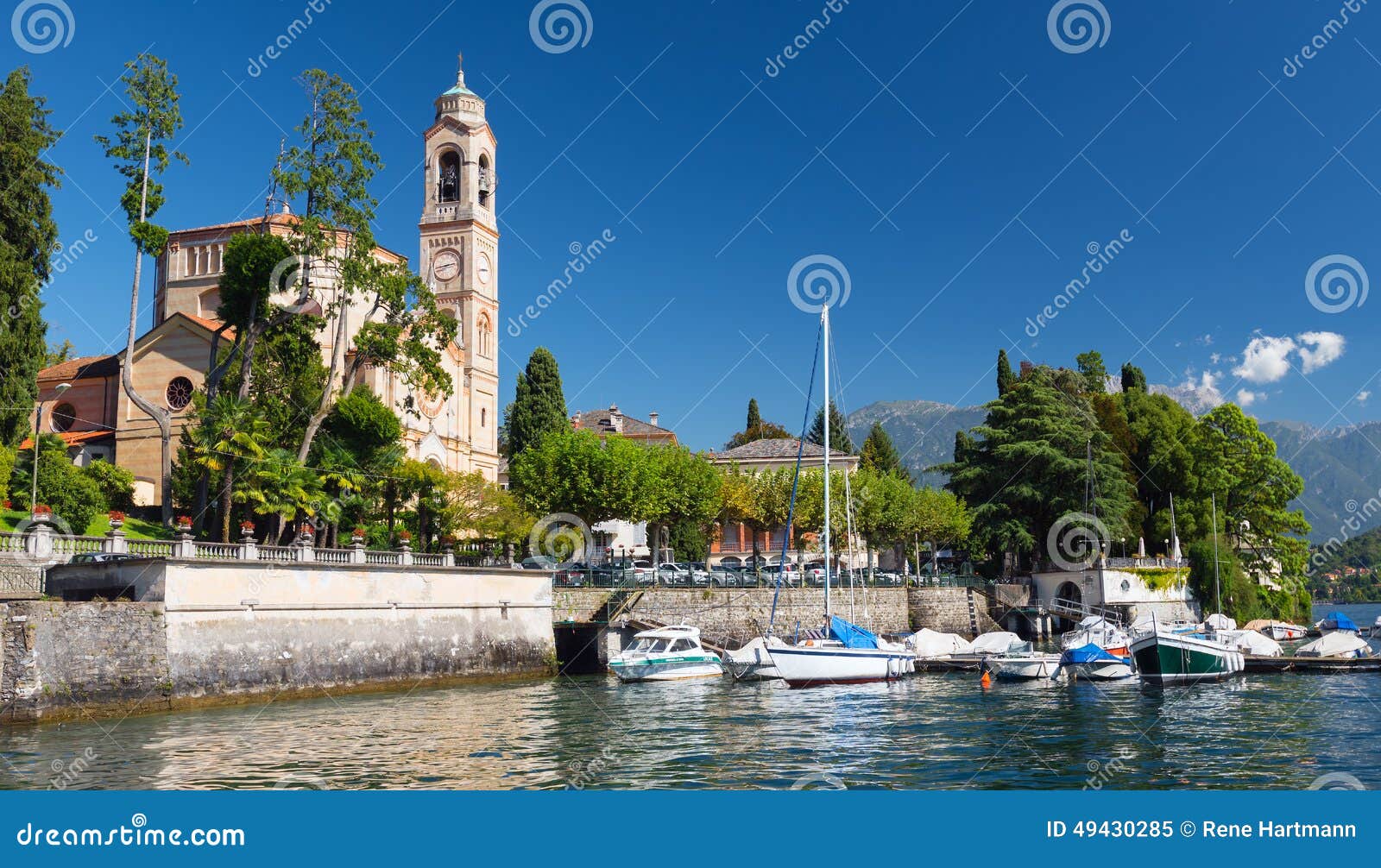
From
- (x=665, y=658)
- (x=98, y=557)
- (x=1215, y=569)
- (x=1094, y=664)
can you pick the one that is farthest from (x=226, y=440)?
(x=1215, y=569)

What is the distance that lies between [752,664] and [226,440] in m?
18.2

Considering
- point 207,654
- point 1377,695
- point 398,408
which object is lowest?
point 1377,695

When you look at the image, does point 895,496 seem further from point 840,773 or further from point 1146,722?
point 840,773

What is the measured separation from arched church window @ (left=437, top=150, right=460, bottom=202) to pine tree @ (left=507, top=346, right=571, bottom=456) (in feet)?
35.6

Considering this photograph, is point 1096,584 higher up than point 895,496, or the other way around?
point 895,496

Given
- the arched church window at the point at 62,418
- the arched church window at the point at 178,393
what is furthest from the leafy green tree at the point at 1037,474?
the arched church window at the point at 62,418

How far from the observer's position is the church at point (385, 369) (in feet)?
160

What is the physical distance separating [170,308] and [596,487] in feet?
91.2

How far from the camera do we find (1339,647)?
3850 cm

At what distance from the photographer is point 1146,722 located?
2467 centimetres

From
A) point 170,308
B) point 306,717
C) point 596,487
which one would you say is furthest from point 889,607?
point 170,308

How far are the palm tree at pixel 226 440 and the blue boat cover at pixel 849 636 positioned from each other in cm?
1923

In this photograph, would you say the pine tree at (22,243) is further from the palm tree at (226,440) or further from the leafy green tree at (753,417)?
the leafy green tree at (753,417)

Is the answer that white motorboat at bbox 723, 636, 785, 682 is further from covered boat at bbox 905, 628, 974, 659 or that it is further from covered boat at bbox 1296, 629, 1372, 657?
covered boat at bbox 1296, 629, 1372, 657
